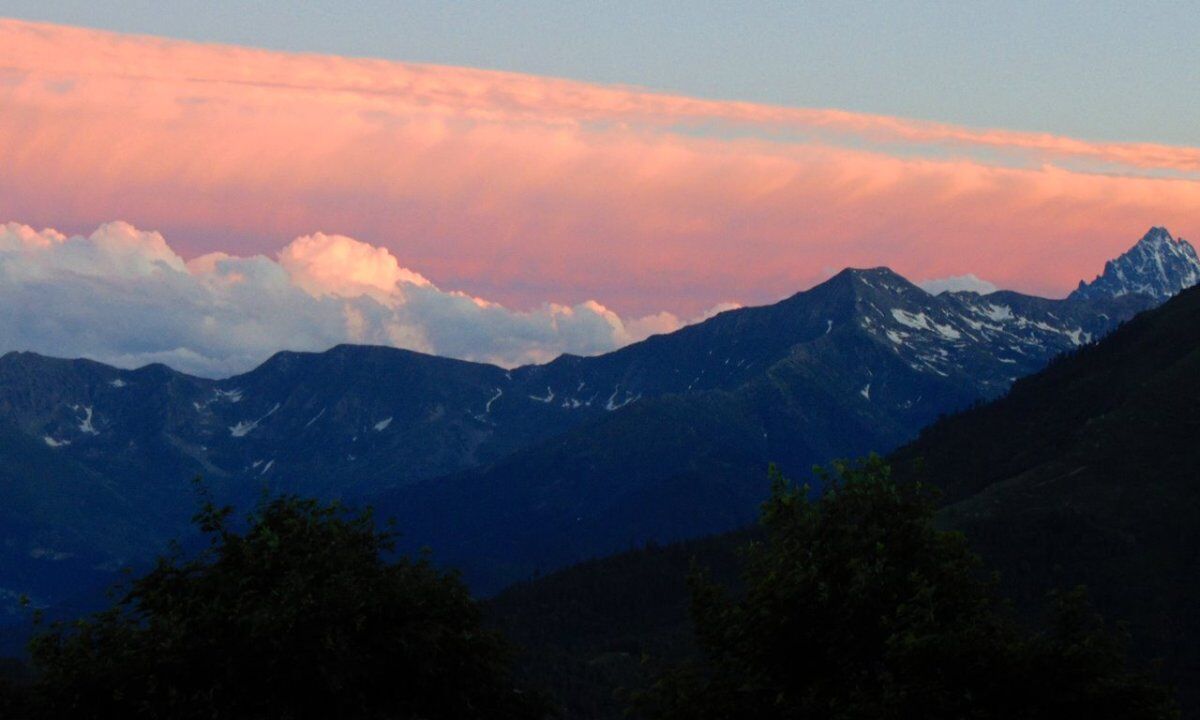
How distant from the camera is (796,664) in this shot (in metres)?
58.4

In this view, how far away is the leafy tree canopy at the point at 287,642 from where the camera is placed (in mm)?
59562

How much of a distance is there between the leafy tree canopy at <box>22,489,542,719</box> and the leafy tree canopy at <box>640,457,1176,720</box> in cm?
909

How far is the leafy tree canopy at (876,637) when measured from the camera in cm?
5303

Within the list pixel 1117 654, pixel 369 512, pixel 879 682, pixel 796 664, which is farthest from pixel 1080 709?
pixel 369 512

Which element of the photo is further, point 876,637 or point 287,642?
point 287,642

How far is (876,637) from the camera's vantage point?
56562 mm

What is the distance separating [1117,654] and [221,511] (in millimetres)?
39392

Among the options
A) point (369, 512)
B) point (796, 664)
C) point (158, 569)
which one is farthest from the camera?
point (369, 512)

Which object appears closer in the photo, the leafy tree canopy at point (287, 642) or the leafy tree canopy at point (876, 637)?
the leafy tree canopy at point (876, 637)

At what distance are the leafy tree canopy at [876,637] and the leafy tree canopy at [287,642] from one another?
358 inches

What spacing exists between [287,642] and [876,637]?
22.5m

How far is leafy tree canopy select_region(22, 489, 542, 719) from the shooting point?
2345 inches

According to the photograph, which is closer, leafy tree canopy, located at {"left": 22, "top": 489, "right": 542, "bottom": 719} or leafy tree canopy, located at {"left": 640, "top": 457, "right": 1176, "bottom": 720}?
leafy tree canopy, located at {"left": 640, "top": 457, "right": 1176, "bottom": 720}

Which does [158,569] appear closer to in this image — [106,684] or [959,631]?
[106,684]
